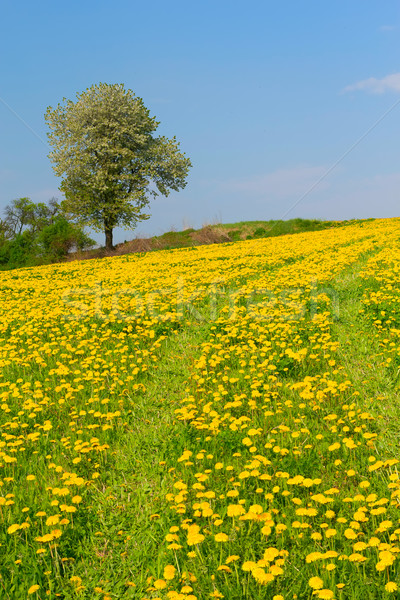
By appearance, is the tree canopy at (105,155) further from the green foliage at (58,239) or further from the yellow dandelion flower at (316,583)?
the yellow dandelion flower at (316,583)

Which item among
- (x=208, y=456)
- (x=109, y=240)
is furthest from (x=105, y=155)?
(x=208, y=456)

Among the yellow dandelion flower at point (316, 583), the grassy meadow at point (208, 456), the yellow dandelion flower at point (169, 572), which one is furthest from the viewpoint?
the grassy meadow at point (208, 456)

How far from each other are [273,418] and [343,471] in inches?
43.5

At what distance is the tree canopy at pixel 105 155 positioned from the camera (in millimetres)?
36969

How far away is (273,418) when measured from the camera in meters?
4.94

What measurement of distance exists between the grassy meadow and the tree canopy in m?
30.6

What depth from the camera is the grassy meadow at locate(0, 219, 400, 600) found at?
2.99m

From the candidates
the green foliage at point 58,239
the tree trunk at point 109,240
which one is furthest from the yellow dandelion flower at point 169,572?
the green foliage at point 58,239

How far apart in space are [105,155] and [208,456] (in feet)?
122

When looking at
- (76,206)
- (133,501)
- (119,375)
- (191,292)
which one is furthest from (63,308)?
(76,206)

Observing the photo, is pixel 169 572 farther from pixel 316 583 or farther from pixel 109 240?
pixel 109 240

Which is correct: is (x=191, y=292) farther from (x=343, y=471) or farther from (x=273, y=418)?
(x=343, y=471)

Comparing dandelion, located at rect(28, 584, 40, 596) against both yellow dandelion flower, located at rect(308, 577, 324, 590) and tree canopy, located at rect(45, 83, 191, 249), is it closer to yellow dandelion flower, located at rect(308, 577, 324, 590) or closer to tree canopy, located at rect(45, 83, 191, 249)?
yellow dandelion flower, located at rect(308, 577, 324, 590)

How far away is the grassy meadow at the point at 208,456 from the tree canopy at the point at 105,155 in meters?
30.6
